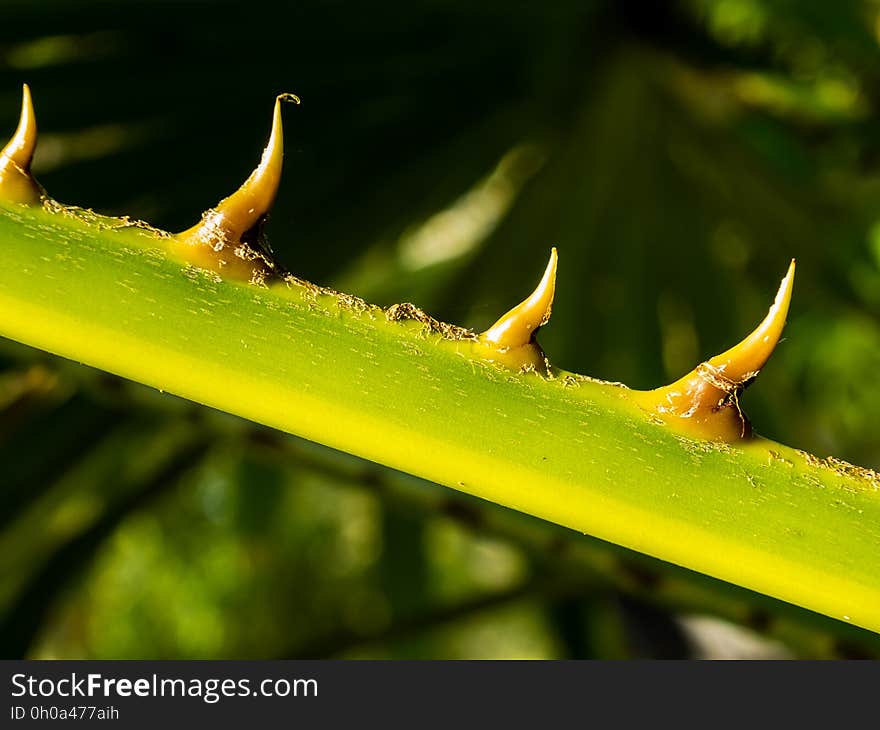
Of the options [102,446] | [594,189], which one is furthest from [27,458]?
[594,189]

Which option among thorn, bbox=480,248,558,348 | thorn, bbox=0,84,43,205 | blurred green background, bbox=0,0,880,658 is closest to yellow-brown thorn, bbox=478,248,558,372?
thorn, bbox=480,248,558,348

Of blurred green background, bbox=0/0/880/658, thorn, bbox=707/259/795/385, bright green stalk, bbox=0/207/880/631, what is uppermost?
thorn, bbox=707/259/795/385

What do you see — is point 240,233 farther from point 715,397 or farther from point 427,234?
point 427,234

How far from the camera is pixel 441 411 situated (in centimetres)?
30

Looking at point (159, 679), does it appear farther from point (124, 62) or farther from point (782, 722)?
A: point (124, 62)

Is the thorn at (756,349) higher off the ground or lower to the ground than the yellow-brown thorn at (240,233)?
higher

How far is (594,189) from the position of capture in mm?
1088

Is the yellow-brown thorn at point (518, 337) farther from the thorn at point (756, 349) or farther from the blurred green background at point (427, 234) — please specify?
the blurred green background at point (427, 234)

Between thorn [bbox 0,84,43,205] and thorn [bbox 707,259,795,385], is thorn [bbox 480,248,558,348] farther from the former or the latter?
thorn [bbox 0,84,43,205]

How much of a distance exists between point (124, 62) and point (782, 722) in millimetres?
786

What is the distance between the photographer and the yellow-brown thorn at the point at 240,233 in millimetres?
319

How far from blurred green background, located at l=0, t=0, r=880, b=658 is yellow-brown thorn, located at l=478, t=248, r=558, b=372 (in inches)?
15.5

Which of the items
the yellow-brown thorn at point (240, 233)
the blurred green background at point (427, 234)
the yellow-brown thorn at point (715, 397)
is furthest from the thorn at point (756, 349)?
the blurred green background at point (427, 234)

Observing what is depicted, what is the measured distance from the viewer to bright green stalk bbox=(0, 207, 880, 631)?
0.98 ft
